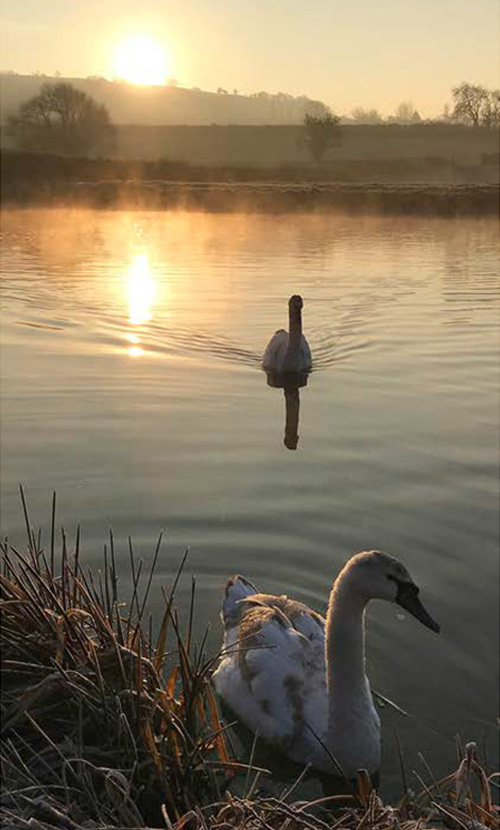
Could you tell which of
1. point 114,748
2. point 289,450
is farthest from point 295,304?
point 114,748

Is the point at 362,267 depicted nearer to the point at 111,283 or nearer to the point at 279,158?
the point at 111,283

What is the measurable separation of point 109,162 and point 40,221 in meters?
16.6

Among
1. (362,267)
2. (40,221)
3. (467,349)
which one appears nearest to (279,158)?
(40,221)

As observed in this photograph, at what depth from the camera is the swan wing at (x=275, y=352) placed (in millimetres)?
13578

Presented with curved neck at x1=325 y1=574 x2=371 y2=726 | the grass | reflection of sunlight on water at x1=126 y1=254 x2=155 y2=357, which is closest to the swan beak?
curved neck at x1=325 y1=574 x2=371 y2=726

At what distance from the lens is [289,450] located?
991 centimetres

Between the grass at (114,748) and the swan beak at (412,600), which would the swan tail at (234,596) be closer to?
the swan beak at (412,600)

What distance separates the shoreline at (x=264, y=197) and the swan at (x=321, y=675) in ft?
149

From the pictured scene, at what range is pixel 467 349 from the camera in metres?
15.0

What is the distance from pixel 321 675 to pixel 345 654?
45 cm

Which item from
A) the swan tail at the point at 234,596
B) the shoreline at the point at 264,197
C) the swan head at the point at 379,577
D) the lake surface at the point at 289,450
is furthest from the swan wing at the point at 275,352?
the shoreline at the point at 264,197

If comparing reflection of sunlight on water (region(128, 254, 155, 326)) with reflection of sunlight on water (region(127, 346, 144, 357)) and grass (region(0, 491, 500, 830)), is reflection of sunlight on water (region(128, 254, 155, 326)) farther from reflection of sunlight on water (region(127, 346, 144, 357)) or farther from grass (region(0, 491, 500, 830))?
grass (region(0, 491, 500, 830))

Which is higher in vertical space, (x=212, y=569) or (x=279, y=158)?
(x=279, y=158)

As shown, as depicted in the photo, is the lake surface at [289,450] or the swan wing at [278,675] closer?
the swan wing at [278,675]
